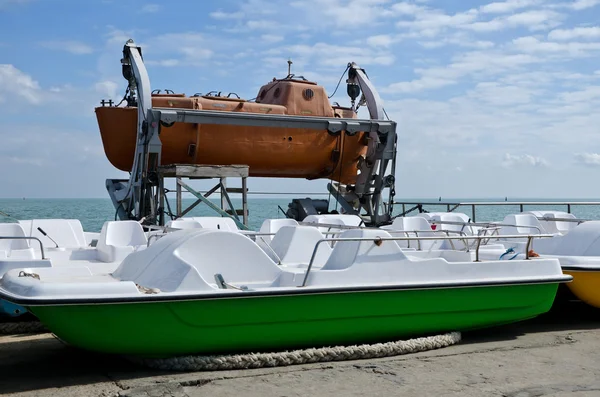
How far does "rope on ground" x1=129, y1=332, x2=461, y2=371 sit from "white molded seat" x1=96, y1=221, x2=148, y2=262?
3.48 meters

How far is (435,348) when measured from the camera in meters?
6.64

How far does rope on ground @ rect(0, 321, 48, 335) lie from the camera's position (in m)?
7.27

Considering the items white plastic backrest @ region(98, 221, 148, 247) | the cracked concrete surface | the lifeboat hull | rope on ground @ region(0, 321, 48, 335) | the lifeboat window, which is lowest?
rope on ground @ region(0, 321, 48, 335)

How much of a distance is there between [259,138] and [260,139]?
33mm

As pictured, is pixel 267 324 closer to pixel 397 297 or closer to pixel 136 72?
pixel 397 297

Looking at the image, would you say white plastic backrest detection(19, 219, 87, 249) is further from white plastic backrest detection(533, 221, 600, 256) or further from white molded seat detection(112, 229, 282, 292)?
white plastic backrest detection(533, 221, 600, 256)

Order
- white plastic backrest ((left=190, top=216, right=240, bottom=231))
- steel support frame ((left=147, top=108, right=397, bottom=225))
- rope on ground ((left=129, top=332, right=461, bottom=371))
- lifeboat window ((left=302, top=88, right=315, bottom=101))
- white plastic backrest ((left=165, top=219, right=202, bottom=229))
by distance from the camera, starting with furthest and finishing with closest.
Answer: lifeboat window ((left=302, top=88, right=315, bottom=101)) < steel support frame ((left=147, top=108, right=397, bottom=225)) < white plastic backrest ((left=190, top=216, right=240, bottom=231)) < white plastic backrest ((left=165, top=219, right=202, bottom=229)) < rope on ground ((left=129, top=332, right=461, bottom=371))

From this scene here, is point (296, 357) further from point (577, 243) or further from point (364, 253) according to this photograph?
point (577, 243)

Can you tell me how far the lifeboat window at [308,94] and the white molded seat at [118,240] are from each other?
764 centimetres

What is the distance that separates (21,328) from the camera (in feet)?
24.0

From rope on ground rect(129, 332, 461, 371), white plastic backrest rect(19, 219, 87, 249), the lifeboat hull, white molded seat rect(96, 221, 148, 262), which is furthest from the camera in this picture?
the lifeboat hull

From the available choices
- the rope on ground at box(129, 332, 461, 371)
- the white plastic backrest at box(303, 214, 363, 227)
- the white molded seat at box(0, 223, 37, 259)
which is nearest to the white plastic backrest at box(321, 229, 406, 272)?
the rope on ground at box(129, 332, 461, 371)

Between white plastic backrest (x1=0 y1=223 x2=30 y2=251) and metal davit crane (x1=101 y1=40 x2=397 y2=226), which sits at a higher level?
metal davit crane (x1=101 y1=40 x2=397 y2=226)

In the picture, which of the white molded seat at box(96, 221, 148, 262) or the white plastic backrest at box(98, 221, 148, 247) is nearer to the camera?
the white molded seat at box(96, 221, 148, 262)
